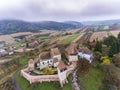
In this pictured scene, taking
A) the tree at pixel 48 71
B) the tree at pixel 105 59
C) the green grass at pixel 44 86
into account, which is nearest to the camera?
the green grass at pixel 44 86

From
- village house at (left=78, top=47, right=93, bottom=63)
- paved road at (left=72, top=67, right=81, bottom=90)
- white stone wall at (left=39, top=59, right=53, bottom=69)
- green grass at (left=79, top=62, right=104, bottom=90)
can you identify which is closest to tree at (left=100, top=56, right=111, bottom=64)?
green grass at (left=79, top=62, right=104, bottom=90)

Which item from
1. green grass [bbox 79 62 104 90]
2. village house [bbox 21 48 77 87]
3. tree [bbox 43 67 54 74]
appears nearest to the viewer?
village house [bbox 21 48 77 87]

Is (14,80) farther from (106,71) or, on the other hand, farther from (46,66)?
(106,71)

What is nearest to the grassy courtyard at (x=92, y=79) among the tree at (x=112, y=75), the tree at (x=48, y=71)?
the tree at (x=112, y=75)

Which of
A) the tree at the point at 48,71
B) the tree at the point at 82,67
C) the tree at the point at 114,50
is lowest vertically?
the tree at the point at 48,71

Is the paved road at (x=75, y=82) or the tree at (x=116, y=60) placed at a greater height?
the tree at (x=116, y=60)

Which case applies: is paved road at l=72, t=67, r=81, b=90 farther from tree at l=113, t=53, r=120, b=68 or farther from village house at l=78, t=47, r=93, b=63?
tree at l=113, t=53, r=120, b=68

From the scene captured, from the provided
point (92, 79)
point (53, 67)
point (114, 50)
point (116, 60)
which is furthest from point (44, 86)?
point (114, 50)

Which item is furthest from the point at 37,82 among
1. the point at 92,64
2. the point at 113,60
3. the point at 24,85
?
the point at 113,60

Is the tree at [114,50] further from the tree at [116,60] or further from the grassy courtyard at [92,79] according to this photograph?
the grassy courtyard at [92,79]

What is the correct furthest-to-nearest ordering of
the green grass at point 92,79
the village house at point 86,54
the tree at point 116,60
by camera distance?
the village house at point 86,54 < the tree at point 116,60 < the green grass at point 92,79

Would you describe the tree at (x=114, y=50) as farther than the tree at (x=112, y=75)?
Yes
